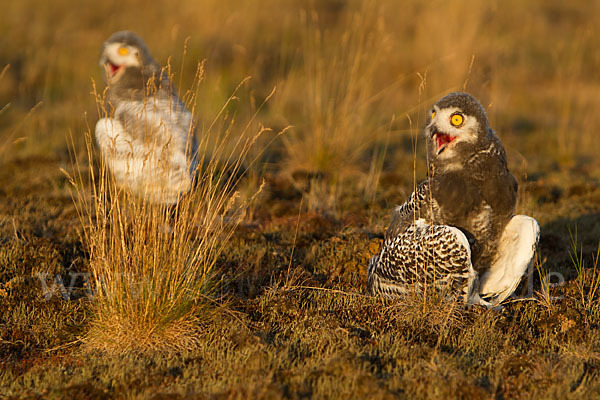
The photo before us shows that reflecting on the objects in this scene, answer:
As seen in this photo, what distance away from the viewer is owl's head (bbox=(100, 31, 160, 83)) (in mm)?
7250

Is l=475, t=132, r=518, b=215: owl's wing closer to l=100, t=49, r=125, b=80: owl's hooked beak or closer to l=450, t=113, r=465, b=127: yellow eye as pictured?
l=450, t=113, r=465, b=127: yellow eye

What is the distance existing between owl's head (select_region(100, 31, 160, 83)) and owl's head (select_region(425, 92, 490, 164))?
3.63 metres

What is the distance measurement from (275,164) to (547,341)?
193 inches

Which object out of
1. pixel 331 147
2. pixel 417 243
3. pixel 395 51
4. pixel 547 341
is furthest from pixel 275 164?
pixel 395 51

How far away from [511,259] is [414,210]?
817mm

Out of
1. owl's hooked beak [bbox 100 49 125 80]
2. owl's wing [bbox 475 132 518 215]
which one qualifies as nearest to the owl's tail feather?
owl's wing [bbox 475 132 518 215]

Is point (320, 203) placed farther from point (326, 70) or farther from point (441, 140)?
point (326, 70)

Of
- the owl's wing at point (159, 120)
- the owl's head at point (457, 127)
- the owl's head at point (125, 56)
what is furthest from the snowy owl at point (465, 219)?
the owl's head at point (125, 56)

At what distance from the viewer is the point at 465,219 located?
490 cm

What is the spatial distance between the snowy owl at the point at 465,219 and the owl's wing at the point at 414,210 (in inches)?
0.5

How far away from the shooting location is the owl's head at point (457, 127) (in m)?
4.80

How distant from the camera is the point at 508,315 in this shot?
5191mm

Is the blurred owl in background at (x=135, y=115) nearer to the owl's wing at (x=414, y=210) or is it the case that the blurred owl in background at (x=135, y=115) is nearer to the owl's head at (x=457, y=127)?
the owl's wing at (x=414, y=210)

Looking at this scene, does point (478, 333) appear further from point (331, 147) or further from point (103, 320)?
point (331, 147)
